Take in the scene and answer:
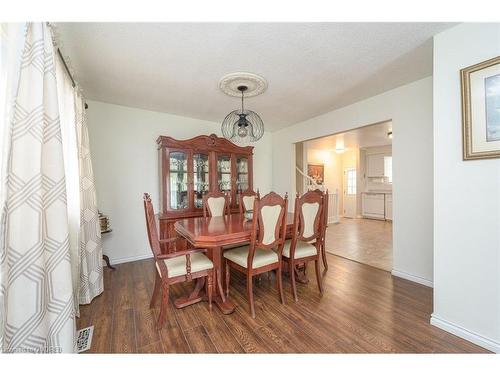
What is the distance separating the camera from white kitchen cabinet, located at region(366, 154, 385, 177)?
251 inches

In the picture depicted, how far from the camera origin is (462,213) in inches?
58.6

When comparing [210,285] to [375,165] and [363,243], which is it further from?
[375,165]

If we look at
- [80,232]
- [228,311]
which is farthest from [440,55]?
[80,232]

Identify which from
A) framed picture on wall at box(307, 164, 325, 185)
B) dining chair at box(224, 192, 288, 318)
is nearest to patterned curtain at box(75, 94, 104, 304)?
dining chair at box(224, 192, 288, 318)

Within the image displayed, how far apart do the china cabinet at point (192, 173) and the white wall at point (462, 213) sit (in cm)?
264

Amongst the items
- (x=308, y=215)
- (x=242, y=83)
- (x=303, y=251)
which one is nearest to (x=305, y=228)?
(x=308, y=215)

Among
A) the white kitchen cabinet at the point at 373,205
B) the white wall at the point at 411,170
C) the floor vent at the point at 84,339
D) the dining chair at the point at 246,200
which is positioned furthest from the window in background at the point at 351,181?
the floor vent at the point at 84,339

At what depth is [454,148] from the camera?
59.7 inches

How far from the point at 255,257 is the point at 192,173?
6.12 ft

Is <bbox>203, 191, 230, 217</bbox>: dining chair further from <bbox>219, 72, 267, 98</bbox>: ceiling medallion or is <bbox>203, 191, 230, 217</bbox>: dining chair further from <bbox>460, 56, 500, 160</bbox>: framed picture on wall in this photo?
<bbox>460, 56, 500, 160</bbox>: framed picture on wall

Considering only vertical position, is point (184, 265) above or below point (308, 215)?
below

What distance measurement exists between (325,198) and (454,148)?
105 centimetres

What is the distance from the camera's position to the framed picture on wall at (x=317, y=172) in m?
6.58
